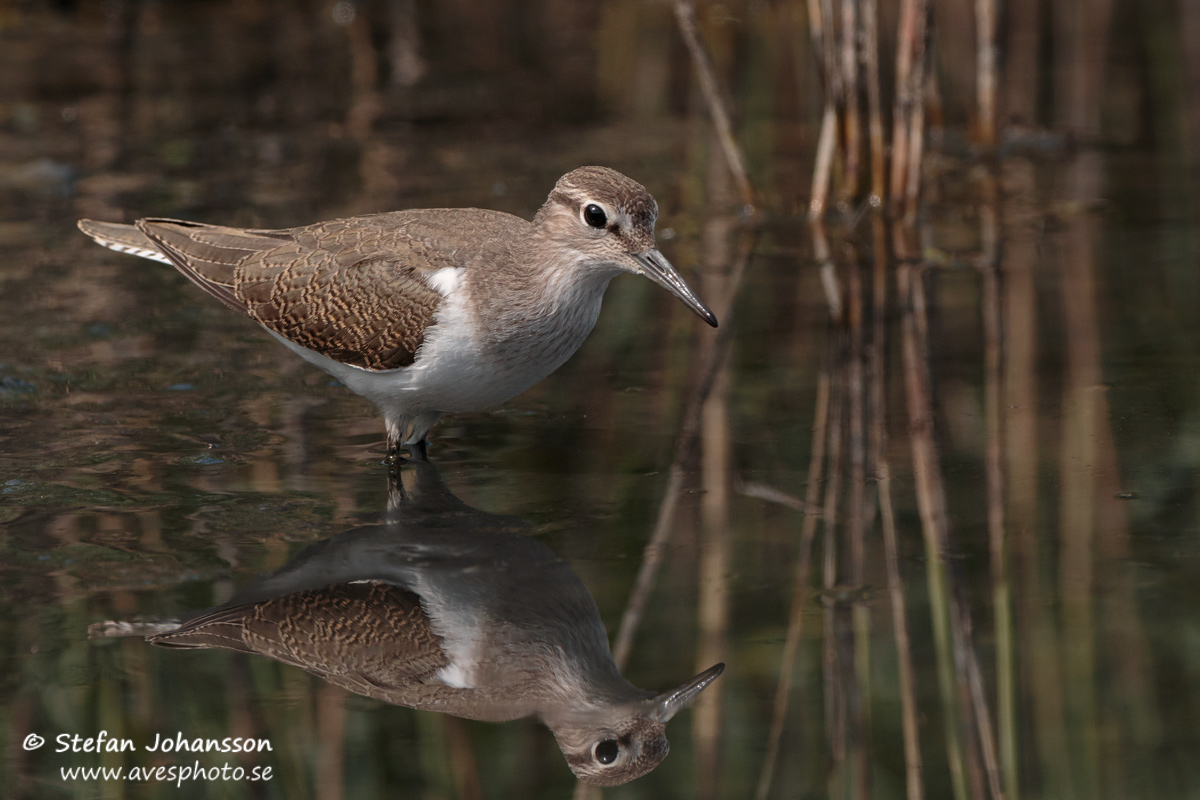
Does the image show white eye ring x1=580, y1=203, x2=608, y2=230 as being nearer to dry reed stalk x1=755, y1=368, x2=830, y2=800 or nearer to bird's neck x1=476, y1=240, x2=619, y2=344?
bird's neck x1=476, y1=240, x2=619, y2=344

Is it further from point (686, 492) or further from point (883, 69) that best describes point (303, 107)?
point (686, 492)

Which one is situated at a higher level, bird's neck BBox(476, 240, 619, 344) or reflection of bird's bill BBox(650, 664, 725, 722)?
bird's neck BBox(476, 240, 619, 344)

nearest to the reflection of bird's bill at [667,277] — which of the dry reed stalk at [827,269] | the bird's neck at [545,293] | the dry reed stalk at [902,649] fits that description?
the bird's neck at [545,293]

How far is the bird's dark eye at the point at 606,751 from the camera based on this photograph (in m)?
4.29

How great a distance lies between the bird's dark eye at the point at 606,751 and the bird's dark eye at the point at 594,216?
8.24ft

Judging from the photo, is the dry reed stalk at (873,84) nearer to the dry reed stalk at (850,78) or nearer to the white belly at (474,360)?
the dry reed stalk at (850,78)

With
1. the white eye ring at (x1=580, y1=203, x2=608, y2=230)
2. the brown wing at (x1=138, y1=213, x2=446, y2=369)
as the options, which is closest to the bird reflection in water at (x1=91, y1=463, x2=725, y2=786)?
the brown wing at (x1=138, y1=213, x2=446, y2=369)

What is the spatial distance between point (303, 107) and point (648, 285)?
16.3 ft

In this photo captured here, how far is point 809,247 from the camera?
9188mm

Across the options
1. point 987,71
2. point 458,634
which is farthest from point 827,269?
point 458,634

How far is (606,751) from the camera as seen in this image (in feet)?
14.1

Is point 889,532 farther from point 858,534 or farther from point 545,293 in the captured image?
point 545,293

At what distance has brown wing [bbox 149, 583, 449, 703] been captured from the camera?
15.5 ft

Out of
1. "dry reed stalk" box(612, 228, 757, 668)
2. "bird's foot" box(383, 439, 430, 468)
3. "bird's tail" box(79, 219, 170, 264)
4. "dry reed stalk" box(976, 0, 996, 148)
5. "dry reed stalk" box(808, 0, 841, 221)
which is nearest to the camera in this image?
"dry reed stalk" box(612, 228, 757, 668)
